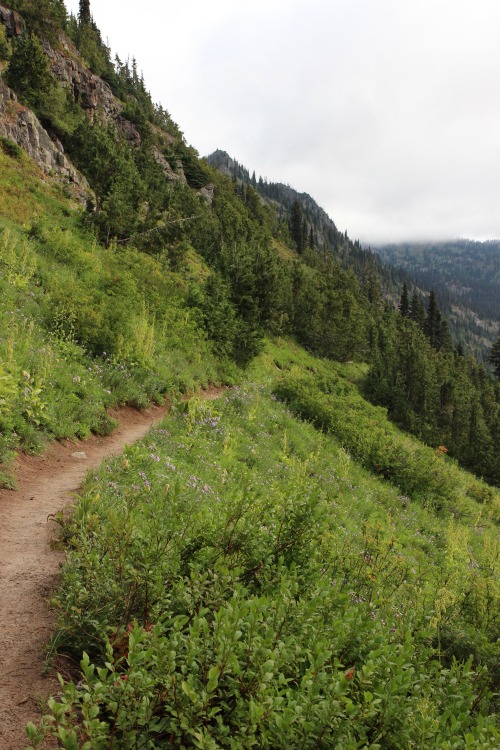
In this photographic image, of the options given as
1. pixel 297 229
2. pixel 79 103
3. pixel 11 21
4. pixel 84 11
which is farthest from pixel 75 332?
pixel 84 11

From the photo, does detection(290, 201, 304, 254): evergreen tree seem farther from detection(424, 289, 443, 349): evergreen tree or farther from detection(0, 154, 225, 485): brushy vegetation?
detection(0, 154, 225, 485): brushy vegetation

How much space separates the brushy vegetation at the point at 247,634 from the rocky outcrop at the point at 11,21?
59.6m

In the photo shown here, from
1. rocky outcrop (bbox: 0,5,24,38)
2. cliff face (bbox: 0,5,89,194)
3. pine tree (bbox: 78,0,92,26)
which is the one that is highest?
pine tree (bbox: 78,0,92,26)

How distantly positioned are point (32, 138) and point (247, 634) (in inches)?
1516

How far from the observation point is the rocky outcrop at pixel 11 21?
44.2 m

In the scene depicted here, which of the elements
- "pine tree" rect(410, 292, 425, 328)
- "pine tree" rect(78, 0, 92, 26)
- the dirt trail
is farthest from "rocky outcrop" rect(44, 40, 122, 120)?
"pine tree" rect(410, 292, 425, 328)

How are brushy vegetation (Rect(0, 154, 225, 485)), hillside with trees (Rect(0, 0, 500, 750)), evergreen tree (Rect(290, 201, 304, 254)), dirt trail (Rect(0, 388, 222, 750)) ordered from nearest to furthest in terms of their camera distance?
hillside with trees (Rect(0, 0, 500, 750)) → dirt trail (Rect(0, 388, 222, 750)) → brushy vegetation (Rect(0, 154, 225, 485)) → evergreen tree (Rect(290, 201, 304, 254))

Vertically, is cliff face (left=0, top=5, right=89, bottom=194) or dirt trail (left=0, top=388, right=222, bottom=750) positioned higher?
cliff face (left=0, top=5, right=89, bottom=194)

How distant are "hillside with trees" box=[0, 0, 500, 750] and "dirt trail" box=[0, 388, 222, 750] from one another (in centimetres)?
23

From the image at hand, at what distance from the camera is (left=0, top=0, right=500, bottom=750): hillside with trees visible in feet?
7.23

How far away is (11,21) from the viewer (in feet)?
148

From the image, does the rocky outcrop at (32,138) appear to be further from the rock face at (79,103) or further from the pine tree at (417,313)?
the pine tree at (417,313)

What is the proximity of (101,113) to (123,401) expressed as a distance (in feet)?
213

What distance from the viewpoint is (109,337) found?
11.5 metres
